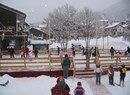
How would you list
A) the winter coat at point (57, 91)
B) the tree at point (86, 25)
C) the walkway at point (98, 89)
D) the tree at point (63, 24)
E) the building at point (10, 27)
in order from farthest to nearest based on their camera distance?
the tree at point (86, 25) < the tree at point (63, 24) < the building at point (10, 27) < the walkway at point (98, 89) < the winter coat at point (57, 91)

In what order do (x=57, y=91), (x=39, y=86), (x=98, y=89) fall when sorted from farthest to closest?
1. (x=39, y=86)
2. (x=98, y=89)
3. (x=57, y=91)

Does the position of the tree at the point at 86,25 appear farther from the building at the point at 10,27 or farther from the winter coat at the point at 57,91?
the winter coat at the point at 57,91

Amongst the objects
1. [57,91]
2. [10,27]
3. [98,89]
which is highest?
[10,27]

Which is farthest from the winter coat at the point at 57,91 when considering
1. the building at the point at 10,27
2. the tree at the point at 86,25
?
the tree at the point at 86,25

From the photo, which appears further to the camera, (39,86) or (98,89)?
(39,86)

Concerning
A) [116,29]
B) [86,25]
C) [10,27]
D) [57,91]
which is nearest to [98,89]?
[57,91]

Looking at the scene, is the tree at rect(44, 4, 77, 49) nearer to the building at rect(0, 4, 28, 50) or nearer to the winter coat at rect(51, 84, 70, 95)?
the building at rect(0, 4, 28, 50)

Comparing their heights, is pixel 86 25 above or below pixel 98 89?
above

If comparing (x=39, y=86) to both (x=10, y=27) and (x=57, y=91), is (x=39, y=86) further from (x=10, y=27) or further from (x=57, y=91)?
(x=10, y=27)

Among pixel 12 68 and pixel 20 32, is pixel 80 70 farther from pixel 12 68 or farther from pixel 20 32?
pixel 20 32

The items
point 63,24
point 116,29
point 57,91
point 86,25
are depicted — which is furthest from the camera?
point 116,29

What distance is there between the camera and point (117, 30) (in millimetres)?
80875

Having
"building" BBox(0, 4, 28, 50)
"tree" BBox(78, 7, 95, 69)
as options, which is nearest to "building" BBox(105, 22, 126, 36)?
"tree" BBox(78, 7, 95, 69)

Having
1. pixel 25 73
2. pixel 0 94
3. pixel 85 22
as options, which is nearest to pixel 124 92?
pixel 0 94
